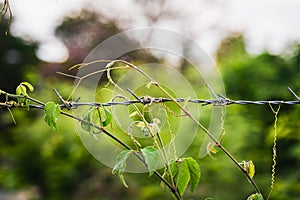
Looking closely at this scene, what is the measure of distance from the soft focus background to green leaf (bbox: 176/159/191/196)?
55cm

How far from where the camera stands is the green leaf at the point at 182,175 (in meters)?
1.08

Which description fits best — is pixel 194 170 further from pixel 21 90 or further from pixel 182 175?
pixel 21 90

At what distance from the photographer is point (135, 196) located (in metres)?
3.51

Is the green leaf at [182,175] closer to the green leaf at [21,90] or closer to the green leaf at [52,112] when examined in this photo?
the green leaf at [52,112]

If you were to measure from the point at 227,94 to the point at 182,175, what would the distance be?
85.1 inches

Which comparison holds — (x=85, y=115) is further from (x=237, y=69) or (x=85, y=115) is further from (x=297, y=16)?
(x=297, y=16)

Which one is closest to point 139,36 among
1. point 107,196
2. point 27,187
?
point 27,187

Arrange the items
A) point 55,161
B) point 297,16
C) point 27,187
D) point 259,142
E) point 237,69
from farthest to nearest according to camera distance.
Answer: point 27,187
point 55,161
point 297,16
point 237,69
point 259,142

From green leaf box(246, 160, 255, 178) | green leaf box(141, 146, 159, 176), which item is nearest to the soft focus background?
green leaf box(141, 146, 159, 176)

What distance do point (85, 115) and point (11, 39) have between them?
9916 mm

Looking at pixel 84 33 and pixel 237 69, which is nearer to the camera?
pixel 237 69

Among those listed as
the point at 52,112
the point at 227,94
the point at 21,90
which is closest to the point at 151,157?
the point at 52,112

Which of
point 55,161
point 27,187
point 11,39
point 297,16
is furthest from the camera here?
point 11,39

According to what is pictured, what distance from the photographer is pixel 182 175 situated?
1092mm
